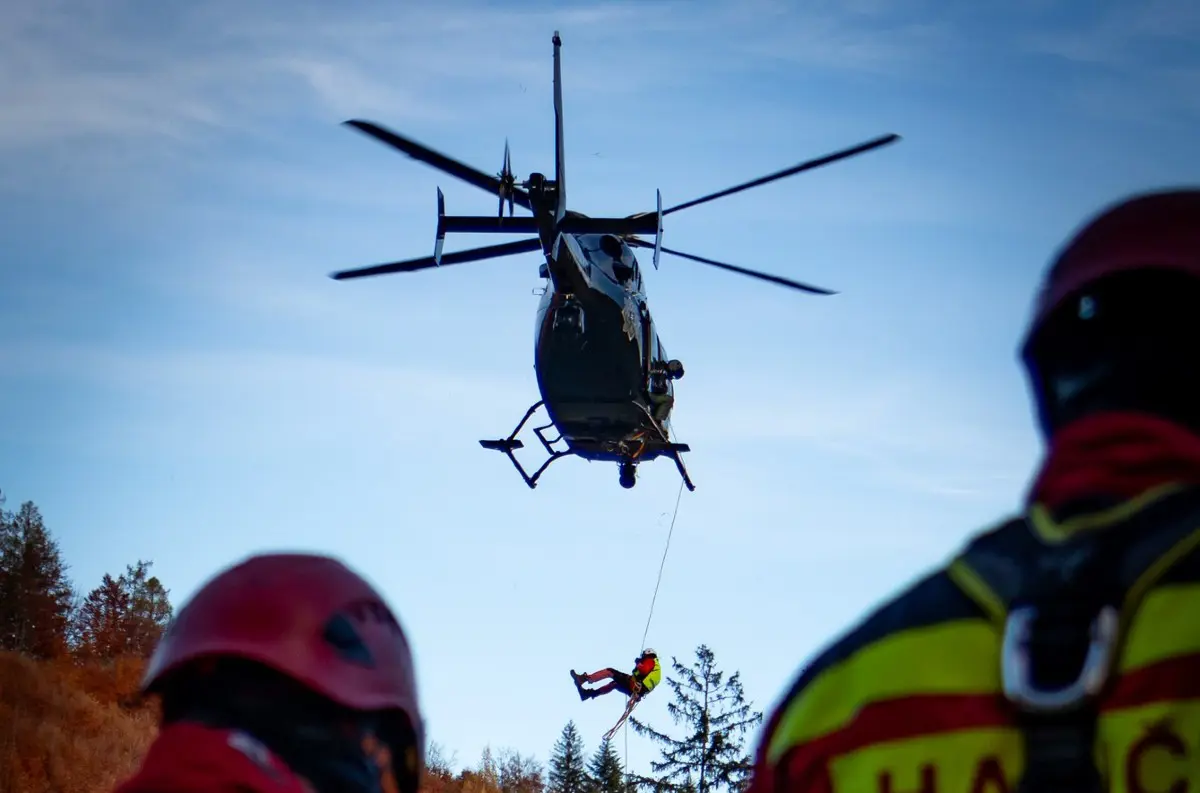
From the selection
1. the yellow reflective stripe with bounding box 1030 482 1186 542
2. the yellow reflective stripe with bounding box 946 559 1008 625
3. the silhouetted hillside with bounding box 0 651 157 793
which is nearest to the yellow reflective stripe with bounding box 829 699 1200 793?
the yellow reflective stripe with bounding box 946 559 1008 625

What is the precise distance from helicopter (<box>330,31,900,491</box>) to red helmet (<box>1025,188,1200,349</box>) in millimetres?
15420

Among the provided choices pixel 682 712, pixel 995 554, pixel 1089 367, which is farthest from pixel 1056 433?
pixel 682 712

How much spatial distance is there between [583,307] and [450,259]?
72.8 inches

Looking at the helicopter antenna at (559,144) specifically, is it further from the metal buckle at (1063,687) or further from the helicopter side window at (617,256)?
the metal buckle at (1063,687)

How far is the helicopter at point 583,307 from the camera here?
18.4 meters

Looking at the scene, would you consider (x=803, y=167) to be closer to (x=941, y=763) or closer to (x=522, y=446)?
(x=522, y=446)

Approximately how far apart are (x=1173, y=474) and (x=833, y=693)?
23.0 inches

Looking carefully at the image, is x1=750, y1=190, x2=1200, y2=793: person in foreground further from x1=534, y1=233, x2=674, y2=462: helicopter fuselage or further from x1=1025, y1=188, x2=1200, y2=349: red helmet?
x1=534, y1=233, x2=674, y2=462: helicopter fuselage

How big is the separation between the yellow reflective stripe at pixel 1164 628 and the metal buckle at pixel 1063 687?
26 mm

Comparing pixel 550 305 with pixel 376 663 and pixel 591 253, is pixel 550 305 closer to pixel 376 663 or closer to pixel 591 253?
pixel 591 253

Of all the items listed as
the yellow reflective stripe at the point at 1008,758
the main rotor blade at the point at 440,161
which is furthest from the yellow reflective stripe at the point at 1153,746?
the main rotor blade at the point at 440,161

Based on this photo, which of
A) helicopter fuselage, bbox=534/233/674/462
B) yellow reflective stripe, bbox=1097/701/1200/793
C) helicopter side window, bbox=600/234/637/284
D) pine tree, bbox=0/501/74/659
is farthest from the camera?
pine tree, bbox=0/501/74/659

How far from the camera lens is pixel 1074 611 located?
191 centimetres

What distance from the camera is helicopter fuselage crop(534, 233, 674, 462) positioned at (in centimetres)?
1875
